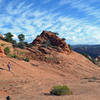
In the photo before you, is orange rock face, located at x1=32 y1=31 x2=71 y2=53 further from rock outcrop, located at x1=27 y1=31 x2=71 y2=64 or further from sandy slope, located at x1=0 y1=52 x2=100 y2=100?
sandy slope, located at x1=0 y1=52 x2=100 y2=100

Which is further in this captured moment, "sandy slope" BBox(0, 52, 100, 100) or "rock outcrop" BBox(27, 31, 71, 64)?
"rock outcrop" BBox(27, 31, 71, 64)

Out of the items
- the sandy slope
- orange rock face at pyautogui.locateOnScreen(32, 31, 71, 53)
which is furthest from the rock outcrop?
the sandy slope

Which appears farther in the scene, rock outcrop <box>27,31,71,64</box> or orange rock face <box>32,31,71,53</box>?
orange rock face <box>32,31,71,53</box>

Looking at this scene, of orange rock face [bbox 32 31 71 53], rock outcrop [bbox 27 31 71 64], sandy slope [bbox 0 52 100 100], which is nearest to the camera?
sandy slope [bbox 0 52 100 100]

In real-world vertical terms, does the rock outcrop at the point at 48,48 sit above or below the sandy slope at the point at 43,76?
Result: above

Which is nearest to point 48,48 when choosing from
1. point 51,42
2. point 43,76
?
point 51,42

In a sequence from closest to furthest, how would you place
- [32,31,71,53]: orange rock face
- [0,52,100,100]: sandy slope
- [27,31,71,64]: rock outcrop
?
[0,52,100,100]: sandy slope → [27,31,71,64]: rock outcrop → [32,31,71,53]: orange rock face

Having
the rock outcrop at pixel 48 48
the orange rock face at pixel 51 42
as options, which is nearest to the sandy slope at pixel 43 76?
the rock outcrop at pixel 48 48

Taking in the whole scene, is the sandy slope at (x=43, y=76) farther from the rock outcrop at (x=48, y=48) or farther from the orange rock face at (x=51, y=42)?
the orange rock face at (x=51, y=42)

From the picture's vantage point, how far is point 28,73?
19156 millimetres

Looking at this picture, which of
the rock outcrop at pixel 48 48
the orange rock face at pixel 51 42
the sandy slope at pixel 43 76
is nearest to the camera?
the sandy slope at pixel 43 76

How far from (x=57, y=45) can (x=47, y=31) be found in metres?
5.34

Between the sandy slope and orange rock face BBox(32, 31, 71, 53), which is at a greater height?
orange rock face BBox(32, 31, 71, 53)

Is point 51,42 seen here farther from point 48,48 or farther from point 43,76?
point 43,76
